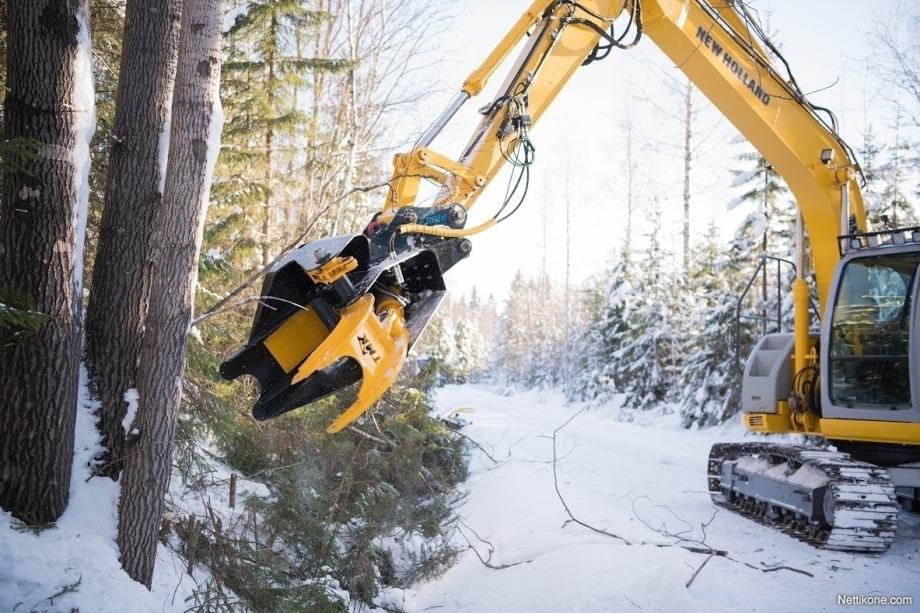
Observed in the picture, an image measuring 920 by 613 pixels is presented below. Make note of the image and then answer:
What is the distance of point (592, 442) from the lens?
1161cm

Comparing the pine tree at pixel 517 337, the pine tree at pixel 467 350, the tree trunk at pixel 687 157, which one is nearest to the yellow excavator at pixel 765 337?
the tree trunk at pixel 687 157

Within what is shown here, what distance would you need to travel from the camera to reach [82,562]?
3.12 meters

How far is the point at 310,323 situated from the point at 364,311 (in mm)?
444

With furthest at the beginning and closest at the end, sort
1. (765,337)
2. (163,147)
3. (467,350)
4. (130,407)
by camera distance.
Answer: (467,350) → (765,337) → (163,147) → (130,407)

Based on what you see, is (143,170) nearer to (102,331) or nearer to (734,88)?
(102,331)

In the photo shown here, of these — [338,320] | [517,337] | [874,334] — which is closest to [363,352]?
[338,320]

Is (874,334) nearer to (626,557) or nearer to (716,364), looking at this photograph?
(626,557)

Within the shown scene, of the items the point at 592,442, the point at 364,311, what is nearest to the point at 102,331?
the point at 364,311

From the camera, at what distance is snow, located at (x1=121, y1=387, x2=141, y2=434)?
3.58 m

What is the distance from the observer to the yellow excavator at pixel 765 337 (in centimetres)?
341

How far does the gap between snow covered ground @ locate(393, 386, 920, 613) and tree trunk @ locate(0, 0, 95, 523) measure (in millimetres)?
2851

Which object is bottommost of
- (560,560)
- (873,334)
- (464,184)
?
(560,560)

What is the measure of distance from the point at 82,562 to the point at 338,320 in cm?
170

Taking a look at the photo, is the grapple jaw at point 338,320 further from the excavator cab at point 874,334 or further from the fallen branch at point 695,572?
the excavator cab at point 874,334
